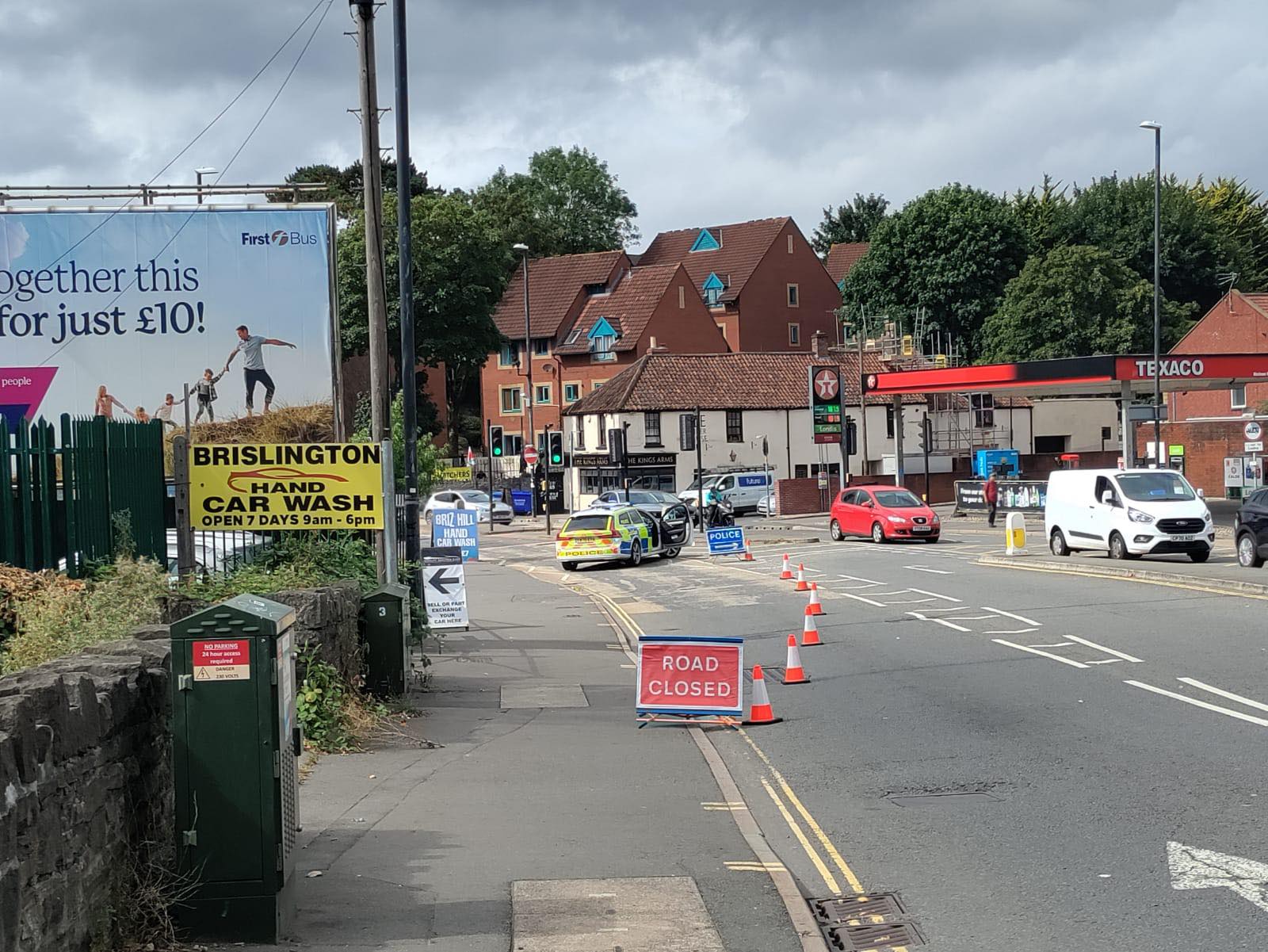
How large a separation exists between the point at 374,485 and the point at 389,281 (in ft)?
167

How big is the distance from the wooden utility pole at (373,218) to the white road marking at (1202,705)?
8084 mm

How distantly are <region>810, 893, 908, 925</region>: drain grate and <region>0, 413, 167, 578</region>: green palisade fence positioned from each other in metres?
7.23

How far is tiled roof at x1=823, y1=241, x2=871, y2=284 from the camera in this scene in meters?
99.4

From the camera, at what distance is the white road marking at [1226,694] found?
12.1 m

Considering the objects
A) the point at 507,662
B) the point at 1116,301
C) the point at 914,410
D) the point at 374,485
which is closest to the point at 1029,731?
the point at 374,485

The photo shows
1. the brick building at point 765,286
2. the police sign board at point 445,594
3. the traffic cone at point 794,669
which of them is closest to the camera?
the traffic cone at point 794,669

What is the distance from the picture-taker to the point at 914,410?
71.8 meters

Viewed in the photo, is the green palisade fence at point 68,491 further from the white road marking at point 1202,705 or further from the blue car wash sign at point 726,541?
the blue car wash sign at point 726,541

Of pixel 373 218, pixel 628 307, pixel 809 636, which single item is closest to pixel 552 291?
pixel 628 307

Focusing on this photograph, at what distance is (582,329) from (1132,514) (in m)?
56.2

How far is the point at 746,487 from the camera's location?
203 ft

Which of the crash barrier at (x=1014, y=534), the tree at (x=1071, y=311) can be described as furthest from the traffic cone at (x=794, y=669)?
Result: the tree at (x=1071, y=311)

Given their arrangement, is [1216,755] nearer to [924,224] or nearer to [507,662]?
[507,662]

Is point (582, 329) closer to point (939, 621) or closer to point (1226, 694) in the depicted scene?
point (939, 621)
